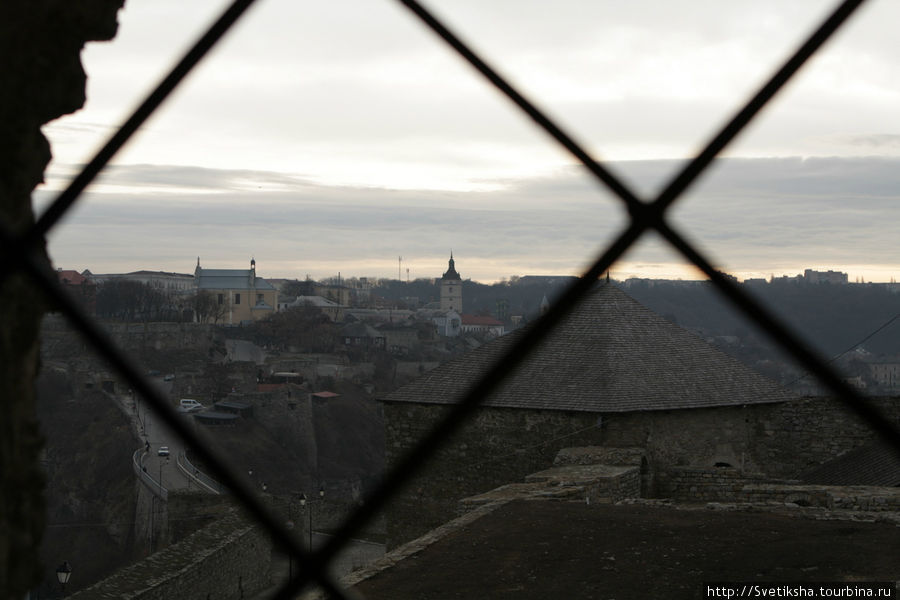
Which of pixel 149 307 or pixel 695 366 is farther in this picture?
pixel 149 307

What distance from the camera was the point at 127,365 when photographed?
1276mm

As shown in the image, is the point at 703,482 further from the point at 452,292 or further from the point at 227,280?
the point at 452,292

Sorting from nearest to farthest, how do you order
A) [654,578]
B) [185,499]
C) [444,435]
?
[444,435] → [654,578] → [185,499]

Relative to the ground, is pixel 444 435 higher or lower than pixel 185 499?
higher

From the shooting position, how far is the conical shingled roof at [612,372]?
1095 centimetres

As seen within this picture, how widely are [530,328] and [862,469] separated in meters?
10.1

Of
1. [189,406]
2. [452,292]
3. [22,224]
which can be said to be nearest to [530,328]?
[22,224]

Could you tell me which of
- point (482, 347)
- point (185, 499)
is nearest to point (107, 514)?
point (185, 499)

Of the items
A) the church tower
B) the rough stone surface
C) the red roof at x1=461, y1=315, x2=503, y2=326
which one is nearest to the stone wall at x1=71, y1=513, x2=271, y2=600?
the rough stone surface

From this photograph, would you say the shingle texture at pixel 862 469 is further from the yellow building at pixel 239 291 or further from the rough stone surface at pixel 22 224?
the yellow building at pixel 239 291

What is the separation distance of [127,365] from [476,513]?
6462 millimetres

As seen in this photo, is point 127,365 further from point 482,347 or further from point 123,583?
point 123,583

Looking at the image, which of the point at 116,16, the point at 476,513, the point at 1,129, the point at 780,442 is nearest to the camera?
the point at 1,129

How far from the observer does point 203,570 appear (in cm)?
1567
